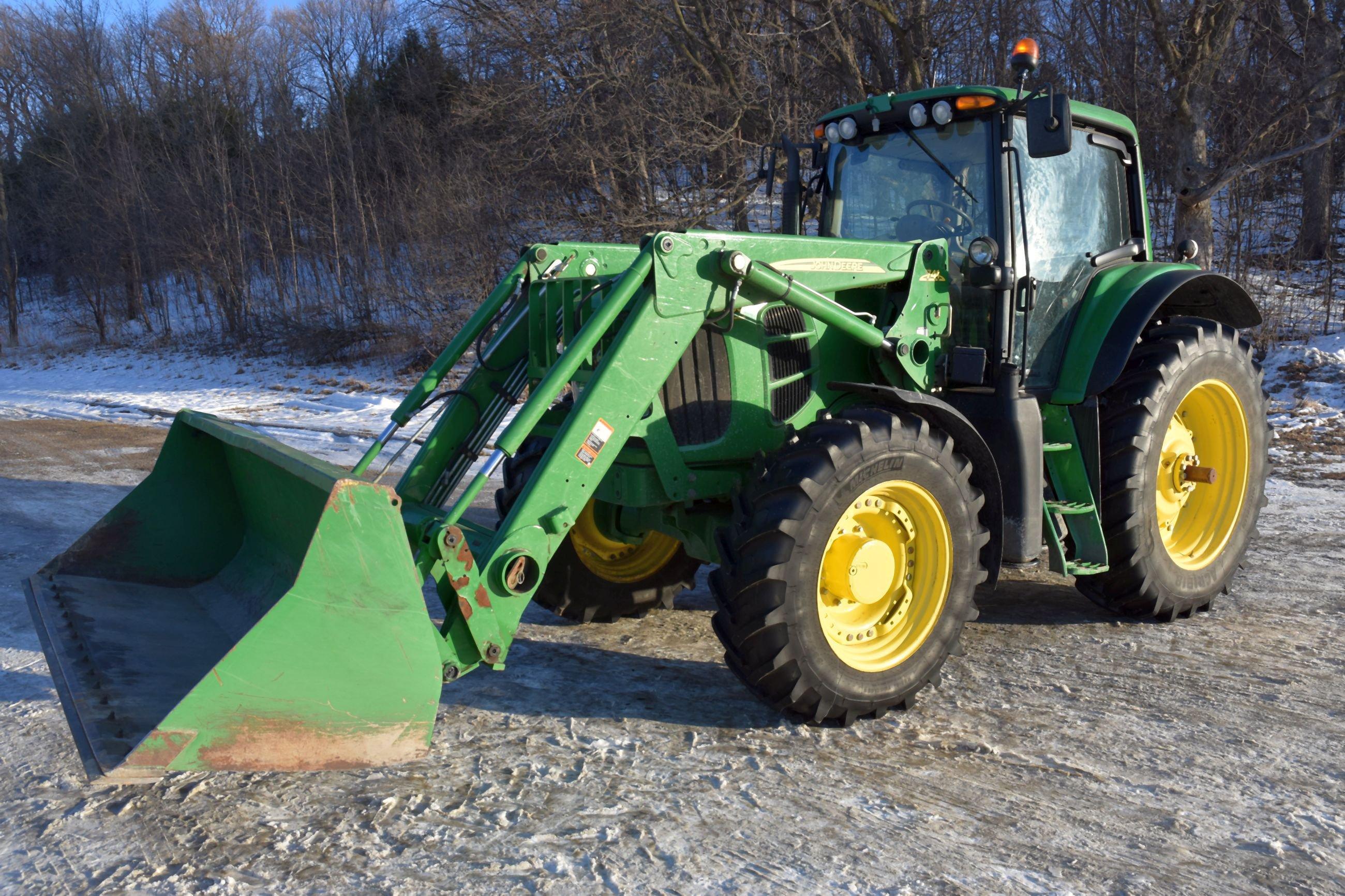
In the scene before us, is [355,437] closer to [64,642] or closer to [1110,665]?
[64,642]

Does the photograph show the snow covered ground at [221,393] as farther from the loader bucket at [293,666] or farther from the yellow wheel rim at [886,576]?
the yellow wheel rim at [886,576]

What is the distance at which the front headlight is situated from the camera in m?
4.52

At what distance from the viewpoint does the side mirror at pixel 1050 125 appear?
13.0 ft

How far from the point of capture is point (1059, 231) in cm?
487

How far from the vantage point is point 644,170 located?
1560cm

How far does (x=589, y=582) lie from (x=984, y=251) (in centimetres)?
226

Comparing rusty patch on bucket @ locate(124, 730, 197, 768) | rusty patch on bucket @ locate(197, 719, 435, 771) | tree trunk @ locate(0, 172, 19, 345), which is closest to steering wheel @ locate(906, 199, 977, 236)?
rusty patch on bucket @ locate(197, 719, 435, 771)

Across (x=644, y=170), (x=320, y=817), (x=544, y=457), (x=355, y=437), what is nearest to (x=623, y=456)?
(x=544, y=457)

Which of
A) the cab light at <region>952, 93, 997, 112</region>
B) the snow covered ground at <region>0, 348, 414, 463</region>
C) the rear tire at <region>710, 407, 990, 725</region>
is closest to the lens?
the rear tire at <region>710, 407, 990, 725</region>

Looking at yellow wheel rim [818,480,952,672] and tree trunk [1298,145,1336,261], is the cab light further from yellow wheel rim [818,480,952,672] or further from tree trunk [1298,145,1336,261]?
tree trunk [1298,145,1336,261]

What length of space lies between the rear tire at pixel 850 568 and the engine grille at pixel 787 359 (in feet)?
1.63

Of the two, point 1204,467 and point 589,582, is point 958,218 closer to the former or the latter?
point 1204,467

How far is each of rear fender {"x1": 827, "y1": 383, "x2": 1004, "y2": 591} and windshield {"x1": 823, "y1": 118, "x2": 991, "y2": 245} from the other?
0.94m

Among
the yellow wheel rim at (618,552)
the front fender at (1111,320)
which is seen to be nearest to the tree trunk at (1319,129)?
the front fender at (1111,320)
